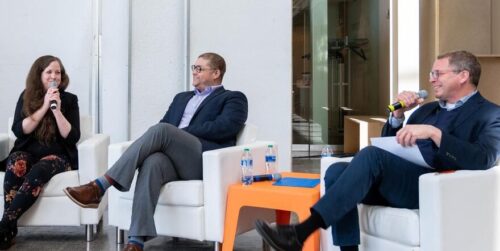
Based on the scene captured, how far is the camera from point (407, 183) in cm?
246

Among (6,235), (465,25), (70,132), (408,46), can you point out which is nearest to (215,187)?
(70,132)

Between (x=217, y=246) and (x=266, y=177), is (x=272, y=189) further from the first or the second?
(x=217, y=246)

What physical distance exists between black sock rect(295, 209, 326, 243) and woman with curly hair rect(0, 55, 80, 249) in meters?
1.79

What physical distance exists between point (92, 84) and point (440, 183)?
3.37m

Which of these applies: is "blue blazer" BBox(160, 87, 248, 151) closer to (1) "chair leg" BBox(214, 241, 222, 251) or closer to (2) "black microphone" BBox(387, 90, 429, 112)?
(1) "chair leg" BBox(214, 241, 222, 251)

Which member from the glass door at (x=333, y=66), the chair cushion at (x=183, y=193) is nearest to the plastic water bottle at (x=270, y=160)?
the chair cushion at (x=183, y=193)

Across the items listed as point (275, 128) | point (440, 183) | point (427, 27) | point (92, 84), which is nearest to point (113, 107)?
point (92, 84)

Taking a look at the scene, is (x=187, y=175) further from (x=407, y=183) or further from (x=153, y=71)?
(x=153, y=71)

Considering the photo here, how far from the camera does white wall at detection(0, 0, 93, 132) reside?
4746 mm

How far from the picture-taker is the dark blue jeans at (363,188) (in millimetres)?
2354

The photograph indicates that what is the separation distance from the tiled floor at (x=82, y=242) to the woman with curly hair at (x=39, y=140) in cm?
21

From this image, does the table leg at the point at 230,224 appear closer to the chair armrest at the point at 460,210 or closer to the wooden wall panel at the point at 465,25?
the chair armrest at the point at 460,210

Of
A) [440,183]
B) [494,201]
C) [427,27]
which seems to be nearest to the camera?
[440,183]

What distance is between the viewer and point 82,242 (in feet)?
11.5
